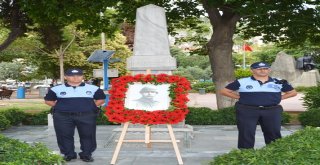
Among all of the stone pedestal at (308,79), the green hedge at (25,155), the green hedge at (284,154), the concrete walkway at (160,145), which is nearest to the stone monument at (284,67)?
the stone pedestal at (308,79)

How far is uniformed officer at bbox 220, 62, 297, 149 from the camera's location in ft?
25.5

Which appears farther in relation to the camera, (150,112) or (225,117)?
(225,117)

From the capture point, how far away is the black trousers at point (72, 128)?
27.9 feet

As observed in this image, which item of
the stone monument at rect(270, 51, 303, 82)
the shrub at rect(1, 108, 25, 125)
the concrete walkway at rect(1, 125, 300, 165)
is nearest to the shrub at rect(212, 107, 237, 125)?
the concrete walkway at rect(1, 125, 300, 165)

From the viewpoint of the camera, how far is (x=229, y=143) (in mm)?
11195

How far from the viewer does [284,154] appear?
17.0ft

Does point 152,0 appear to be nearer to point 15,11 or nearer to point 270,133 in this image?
point 15,11

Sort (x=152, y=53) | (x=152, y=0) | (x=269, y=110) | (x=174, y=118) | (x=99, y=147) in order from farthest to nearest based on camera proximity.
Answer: (x=152, y=0) → (x=152, y=53) → (x=99, y=147) → (x=174, y=118) → (x=269, y=110)

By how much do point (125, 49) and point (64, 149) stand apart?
130 ft

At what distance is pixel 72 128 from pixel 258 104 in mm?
3320

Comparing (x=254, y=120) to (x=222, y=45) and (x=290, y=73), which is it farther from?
(x=290, y=73)

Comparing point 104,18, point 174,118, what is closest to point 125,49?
point 104,18

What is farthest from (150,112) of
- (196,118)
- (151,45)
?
(196,118)

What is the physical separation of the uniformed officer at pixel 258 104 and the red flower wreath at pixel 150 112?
48.2 inches
